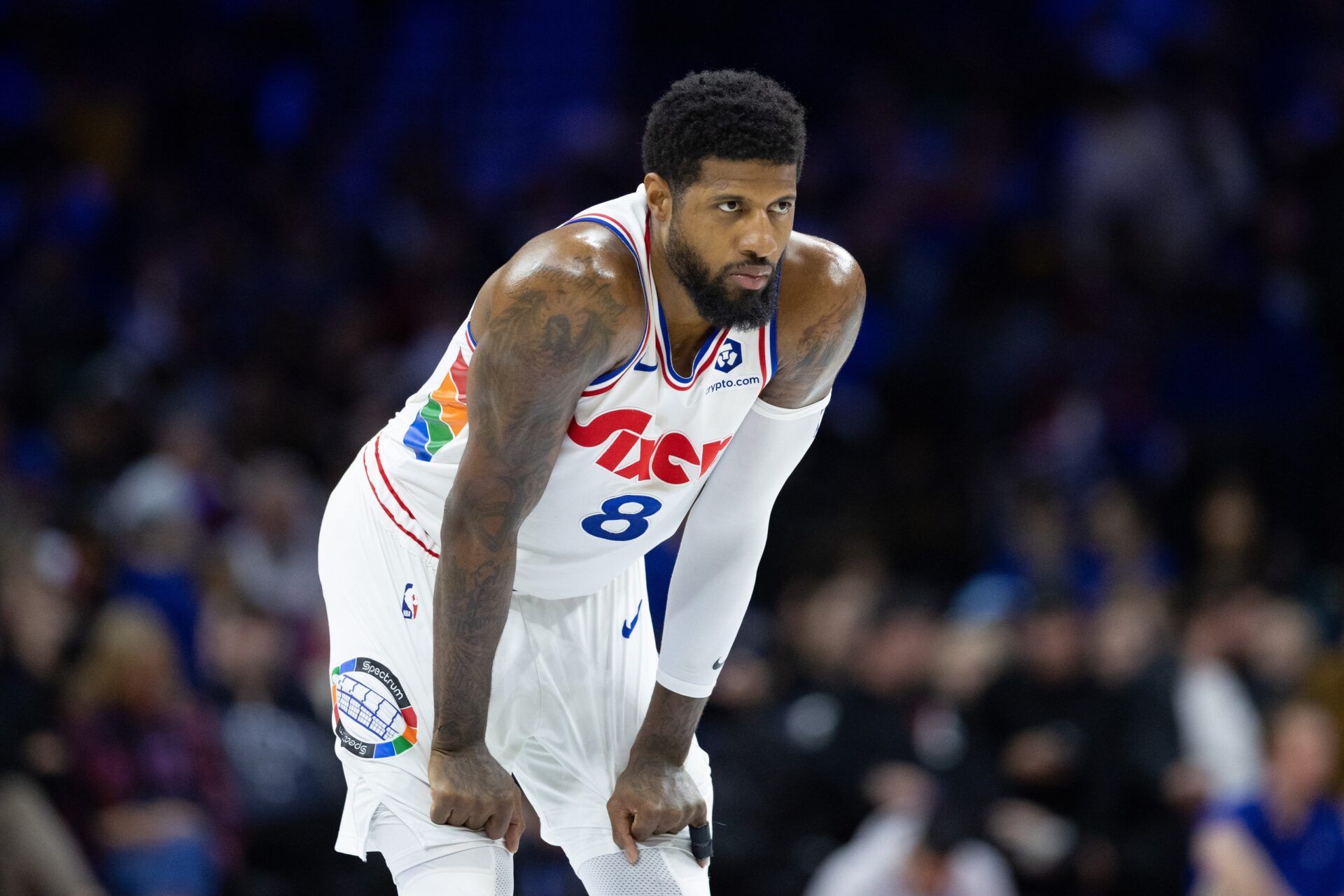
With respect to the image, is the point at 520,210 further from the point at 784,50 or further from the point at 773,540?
the point at 773,540

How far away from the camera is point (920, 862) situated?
24.7 feet

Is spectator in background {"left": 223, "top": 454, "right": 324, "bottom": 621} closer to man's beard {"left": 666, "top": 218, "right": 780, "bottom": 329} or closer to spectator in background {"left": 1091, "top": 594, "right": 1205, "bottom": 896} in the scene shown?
spectator in background {"left": 1091, "top": 594, "right": 1205, "bottom": 896}

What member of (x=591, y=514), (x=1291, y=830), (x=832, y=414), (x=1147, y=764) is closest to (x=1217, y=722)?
(x=1147, y=764)

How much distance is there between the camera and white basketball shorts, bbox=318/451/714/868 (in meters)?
3.77

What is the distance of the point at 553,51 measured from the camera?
44.0 ft

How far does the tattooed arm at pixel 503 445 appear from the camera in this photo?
338cm

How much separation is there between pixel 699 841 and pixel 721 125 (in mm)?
1632

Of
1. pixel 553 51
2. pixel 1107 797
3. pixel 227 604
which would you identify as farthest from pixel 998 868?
pixel 553 51

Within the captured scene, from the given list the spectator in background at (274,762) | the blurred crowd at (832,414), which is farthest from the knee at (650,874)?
the spectator in background at (274,762)

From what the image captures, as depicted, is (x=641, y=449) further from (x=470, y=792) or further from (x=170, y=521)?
(x=170, y=521)

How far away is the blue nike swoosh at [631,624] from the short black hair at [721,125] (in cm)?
111

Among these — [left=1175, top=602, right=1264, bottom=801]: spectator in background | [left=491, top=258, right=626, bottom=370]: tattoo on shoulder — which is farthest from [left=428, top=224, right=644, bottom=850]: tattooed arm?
[left=1175, top=602, right=1264, bottom=801]: spectator in background

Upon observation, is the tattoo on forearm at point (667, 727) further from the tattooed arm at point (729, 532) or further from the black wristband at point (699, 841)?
the black wristband at point (699, 841)

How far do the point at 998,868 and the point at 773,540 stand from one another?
9.53 ft
